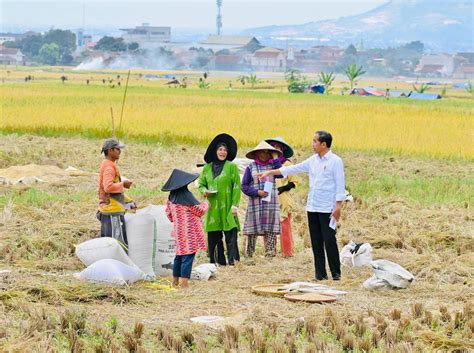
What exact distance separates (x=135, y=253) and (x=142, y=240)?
13cm

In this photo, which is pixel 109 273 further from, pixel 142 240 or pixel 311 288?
pixel 311 288

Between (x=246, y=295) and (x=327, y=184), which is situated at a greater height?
(x=327, y=184)

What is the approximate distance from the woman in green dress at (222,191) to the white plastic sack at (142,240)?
28.2 inches

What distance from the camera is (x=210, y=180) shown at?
997cm

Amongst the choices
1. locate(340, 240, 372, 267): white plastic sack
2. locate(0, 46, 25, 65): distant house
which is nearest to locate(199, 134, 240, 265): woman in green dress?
locate(340, 240, 372, 267): white plastic sack

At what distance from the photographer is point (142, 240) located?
945 cm

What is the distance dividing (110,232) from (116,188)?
1.36 feet

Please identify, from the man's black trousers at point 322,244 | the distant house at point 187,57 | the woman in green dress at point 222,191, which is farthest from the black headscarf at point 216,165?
the distant house at point 187,57

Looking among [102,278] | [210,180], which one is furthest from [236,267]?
[102,278]

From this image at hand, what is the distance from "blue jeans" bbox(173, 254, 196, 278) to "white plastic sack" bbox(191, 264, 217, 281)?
0.82ft

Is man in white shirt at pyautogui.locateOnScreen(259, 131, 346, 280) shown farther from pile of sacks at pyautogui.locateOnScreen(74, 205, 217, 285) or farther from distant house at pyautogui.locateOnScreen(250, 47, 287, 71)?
distant house at pyautogui.locateOnScreen(250, 47, 287, 71)

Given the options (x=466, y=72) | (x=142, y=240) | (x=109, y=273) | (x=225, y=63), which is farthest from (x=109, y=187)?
(x=466, y=72)

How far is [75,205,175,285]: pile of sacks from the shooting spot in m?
8.54

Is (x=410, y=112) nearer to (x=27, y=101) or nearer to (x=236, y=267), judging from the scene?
(x=27, y=101)
